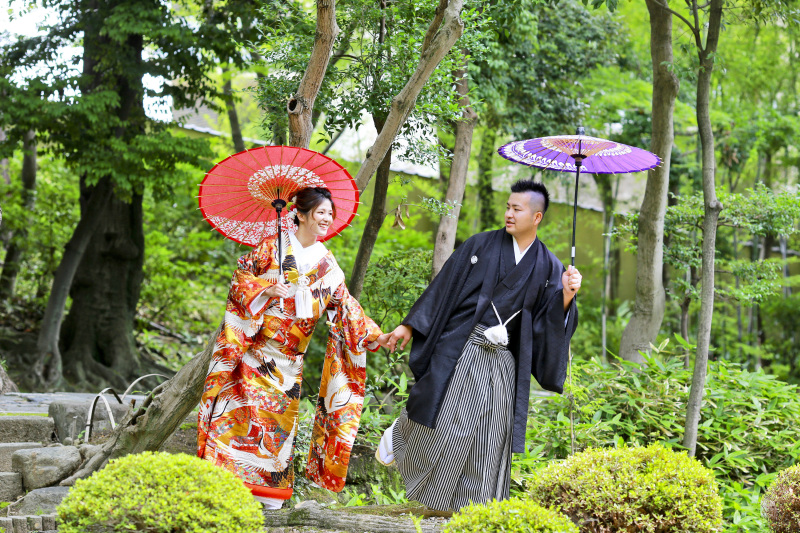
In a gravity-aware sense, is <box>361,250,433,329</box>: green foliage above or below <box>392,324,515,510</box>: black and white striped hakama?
above

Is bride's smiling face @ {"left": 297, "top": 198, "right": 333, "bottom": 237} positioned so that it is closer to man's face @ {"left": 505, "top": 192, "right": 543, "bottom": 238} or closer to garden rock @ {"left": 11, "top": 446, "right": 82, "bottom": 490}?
man's face @ {"left": 505, "top": 192, "right": 543, "bottom": 238}

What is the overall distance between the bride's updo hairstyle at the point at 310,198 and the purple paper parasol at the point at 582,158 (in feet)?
3.78

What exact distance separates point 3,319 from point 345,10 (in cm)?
854

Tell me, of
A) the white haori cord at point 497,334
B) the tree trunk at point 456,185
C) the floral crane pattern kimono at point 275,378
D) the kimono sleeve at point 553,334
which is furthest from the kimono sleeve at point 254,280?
the tree trunk at point 456,185

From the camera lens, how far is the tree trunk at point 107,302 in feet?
33.1

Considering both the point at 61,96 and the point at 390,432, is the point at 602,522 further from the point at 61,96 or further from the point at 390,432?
the point at 61,96

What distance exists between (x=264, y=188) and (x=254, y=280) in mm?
556

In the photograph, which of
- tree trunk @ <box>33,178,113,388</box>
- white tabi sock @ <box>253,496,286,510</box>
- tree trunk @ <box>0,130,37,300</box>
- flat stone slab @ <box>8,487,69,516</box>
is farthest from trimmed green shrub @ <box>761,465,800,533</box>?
tree trunk @ <box>0,130,37,300</box>

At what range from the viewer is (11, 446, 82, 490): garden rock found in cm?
474

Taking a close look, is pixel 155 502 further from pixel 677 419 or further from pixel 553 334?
pixel 677 419

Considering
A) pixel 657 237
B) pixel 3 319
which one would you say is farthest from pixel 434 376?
pixel 3 319

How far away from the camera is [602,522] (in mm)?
3521

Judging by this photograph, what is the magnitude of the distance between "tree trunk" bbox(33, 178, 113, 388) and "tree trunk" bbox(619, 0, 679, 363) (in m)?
7.02

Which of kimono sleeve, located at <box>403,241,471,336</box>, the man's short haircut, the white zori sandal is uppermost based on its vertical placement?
the man's short haircut
